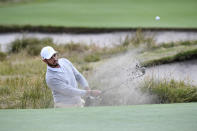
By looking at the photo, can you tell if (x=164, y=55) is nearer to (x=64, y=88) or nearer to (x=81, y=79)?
(x=81, y=79)

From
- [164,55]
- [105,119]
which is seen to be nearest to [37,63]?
[164,55]

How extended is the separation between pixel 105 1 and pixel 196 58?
8716 mm

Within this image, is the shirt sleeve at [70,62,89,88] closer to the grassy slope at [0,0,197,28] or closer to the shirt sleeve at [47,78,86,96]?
the shirt sleeve at [47,78,86,96]

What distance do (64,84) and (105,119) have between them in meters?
1.34

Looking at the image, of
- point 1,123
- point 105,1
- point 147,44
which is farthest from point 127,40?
point 1,123

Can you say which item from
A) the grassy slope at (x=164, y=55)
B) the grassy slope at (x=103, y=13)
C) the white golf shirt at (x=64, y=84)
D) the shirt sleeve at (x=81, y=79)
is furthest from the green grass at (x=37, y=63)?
the grassy slope at (x=103, y=13)

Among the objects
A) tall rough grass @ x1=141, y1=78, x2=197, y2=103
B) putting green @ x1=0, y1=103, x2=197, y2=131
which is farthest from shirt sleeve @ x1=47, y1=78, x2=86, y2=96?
tall rough grass @ x1=141, y1=78, x2=197, y2=103

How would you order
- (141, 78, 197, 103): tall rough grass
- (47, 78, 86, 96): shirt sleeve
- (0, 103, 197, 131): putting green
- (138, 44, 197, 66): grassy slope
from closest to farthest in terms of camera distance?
1. (0, 103, 197, 131): putting green
2. (47, 78, 86, 96): shirt sleeve
3. (141, 78, 197, 103): tall rough grass
4. (138, 44, 197, 66): grassy slope

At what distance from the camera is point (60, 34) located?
12500 millimetres

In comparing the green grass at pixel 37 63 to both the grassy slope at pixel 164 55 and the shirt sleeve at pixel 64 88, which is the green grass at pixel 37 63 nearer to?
the grassy slope at pixel 164 55

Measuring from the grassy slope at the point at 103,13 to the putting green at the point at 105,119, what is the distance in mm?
8124

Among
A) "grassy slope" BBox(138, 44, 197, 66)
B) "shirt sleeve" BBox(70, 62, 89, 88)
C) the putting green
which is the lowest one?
the putting green

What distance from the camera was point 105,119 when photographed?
4.06m

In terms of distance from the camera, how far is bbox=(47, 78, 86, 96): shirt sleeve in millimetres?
5254
